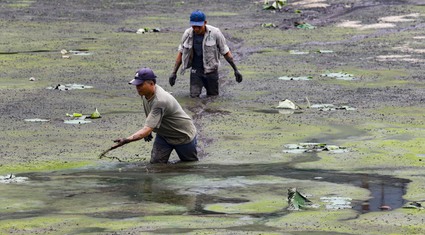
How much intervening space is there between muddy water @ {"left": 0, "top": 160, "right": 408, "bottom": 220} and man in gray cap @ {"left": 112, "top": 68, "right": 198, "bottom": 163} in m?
0.23

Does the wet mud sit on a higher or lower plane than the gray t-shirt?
lower

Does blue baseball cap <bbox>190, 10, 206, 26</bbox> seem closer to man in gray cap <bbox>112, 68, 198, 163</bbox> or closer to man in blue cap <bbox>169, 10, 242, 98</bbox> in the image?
man in blue cap <bbox>169, 10, 242, 98</bbox>

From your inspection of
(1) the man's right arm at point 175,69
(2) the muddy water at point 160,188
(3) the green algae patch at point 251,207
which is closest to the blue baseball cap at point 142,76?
(2) the muddy water at point 160,188

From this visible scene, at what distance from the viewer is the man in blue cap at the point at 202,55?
20.7 meters

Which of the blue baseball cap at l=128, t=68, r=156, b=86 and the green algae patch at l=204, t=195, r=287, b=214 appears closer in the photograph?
the green algae patch at l=204, t=195, r=287, b=214

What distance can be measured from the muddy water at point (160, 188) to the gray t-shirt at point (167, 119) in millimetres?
416

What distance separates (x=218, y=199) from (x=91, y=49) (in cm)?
1610

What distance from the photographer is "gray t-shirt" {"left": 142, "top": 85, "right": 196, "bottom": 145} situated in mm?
14352

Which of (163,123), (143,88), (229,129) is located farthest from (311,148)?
(143,88)

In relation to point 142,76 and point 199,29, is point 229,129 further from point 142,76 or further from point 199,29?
point 142,76

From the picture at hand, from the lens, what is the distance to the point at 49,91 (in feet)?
73.2

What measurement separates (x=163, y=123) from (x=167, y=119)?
12 centimetres

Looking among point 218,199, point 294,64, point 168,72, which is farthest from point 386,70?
point 218,199

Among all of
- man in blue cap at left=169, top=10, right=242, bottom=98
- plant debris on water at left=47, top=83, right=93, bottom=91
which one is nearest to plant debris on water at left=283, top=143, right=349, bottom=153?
man in blue cap at left=169, top=10, right=242, bottom=98
